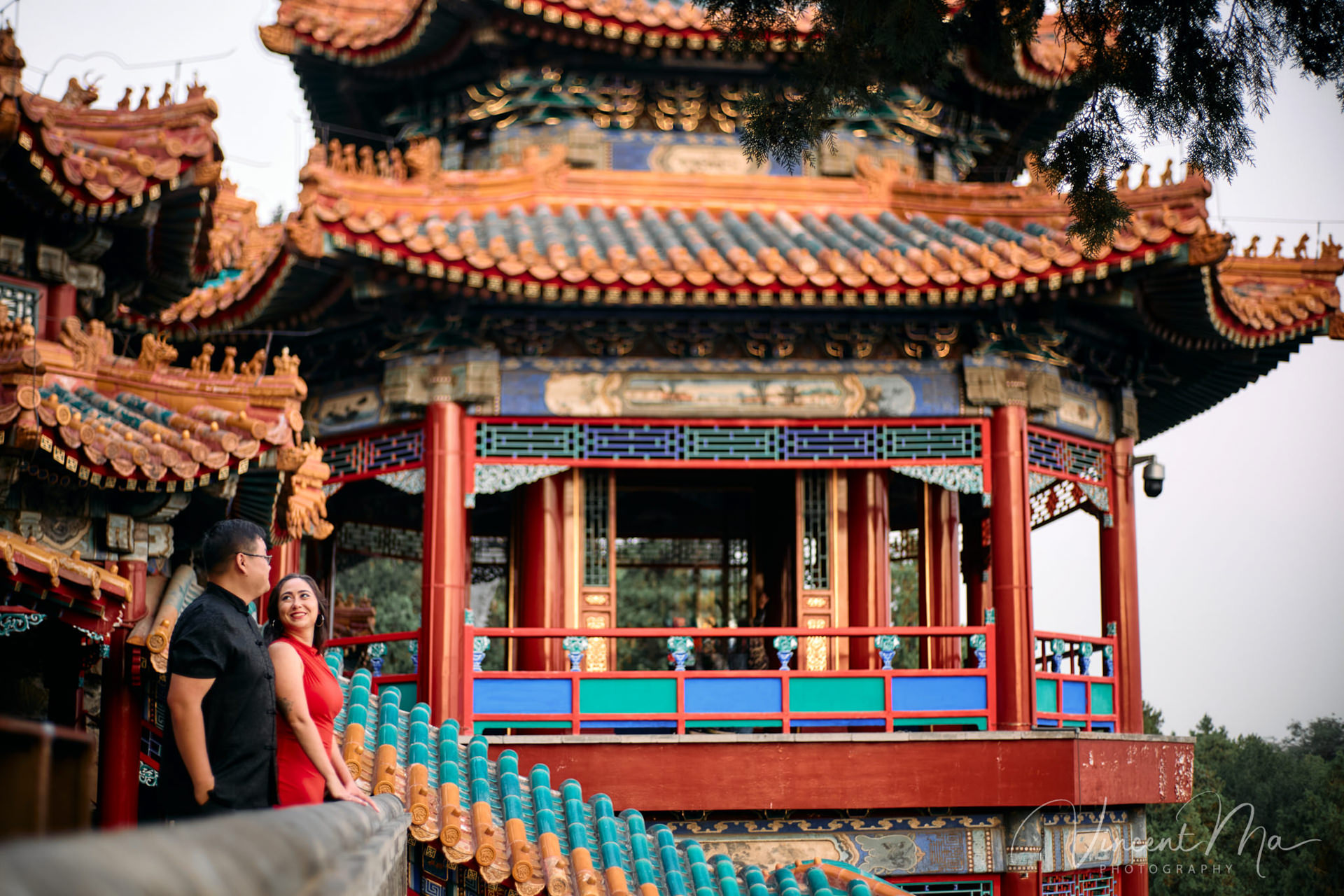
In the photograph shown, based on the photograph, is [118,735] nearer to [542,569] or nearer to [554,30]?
[542,569]

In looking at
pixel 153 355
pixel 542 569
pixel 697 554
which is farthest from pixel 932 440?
pixel 697 554

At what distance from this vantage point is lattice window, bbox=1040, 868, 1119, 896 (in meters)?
10.5

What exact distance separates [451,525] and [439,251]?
1.95 metres

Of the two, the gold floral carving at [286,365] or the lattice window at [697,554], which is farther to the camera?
the lattice window at [697,554]

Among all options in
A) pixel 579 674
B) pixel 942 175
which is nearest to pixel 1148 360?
pixel 942 175

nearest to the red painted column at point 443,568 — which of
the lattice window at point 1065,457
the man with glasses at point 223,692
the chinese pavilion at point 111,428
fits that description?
the chinese pavilion at point 111,428

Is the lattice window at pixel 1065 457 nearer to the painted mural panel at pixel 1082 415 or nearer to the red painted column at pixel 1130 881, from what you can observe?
the painted mural panel at pixel 1082 415

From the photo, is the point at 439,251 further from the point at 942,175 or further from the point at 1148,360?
the point at 1148,360

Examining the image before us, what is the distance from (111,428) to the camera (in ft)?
24.6

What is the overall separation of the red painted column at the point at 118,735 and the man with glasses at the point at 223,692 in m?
2.92

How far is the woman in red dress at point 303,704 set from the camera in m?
4.27


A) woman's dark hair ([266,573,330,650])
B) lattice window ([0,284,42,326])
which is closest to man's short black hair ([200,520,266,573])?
woman's dark hair ([266,573,330,650])

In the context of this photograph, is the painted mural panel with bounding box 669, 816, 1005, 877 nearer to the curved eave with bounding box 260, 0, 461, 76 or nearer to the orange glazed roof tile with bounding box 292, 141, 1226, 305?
the orange glazed roof tile with bounding box 292, 141, 1226, 305

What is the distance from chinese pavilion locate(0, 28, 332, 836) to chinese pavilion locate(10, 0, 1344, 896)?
482 mm
